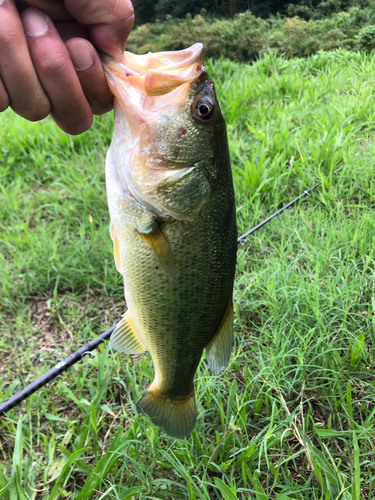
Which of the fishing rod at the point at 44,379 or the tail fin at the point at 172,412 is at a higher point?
the tail fin at the point at 172,412

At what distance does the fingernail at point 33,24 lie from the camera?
39.6 inches

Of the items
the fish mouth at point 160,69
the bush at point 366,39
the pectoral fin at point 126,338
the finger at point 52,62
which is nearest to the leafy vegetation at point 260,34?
the bush at point 366,39

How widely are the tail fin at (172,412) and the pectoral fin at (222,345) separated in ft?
0.62

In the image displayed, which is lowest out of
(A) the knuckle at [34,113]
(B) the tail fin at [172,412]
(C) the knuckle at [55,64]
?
(B) the tail fin at [172,412]

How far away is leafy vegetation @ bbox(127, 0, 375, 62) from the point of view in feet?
18.1

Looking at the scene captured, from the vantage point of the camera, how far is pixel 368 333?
1.91 meters

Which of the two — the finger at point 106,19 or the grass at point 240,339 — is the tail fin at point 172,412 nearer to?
the grass at point 240,339

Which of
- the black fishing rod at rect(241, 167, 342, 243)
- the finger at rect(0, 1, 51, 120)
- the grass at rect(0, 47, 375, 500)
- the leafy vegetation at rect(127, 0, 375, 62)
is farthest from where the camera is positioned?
the leafy vegetation at rect(127, 0, 375, 62)

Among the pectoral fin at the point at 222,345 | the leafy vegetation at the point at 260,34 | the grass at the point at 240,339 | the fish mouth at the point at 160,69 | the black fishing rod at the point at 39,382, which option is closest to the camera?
the fish mouth at the point at 160,69

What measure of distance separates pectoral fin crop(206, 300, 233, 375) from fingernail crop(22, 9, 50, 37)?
101 cm

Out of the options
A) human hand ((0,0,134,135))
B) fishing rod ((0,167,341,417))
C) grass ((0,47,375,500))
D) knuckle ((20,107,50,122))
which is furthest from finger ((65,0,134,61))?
grass ((0,47,375,500))

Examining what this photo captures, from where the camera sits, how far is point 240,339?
2141mm

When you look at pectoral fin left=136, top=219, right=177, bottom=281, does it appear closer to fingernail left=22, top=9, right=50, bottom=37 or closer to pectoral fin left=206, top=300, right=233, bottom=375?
pectoral fin left=206, top=300, right=233, bottom=375

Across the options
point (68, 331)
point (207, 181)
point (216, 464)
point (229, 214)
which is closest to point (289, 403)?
point (216, 464)
